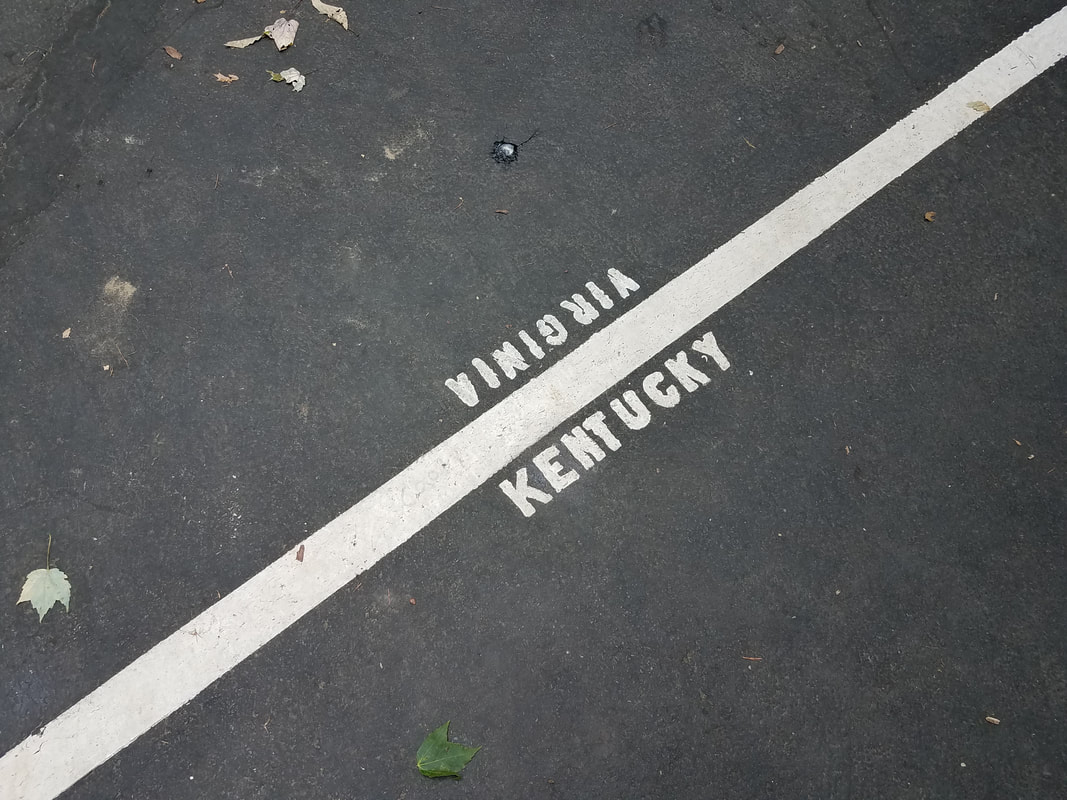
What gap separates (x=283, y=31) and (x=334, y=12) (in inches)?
11.5

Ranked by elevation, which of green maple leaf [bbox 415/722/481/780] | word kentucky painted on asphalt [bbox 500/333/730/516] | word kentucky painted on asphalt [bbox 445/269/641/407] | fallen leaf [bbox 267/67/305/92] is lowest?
green maple leaf [bbox 415/722/481/780]

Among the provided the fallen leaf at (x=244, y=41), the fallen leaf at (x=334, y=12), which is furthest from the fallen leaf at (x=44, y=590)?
the fallen leaf at (x=334, y=12)

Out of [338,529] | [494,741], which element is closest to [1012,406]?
[494,741]

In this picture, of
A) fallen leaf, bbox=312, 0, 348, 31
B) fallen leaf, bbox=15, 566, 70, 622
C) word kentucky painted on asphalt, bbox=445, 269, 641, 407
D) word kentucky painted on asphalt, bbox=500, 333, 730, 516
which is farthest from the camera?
fallen leaf, bbox=312, 0, 348, 31

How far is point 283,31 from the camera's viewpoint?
4023mm

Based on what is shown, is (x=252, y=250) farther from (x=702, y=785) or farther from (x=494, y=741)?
(x=702, y=785)

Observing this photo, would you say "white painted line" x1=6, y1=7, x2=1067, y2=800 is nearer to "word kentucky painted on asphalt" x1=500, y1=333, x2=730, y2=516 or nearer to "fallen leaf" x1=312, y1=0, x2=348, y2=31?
"word kentucky painted on asphalt" x1=500, y1=333, x2=730, y2=516

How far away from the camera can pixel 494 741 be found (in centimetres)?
310

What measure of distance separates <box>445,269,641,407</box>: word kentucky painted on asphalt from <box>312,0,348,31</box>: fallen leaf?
196cm

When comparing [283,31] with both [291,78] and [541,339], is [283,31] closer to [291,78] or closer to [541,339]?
[291,78]

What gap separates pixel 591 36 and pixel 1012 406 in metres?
2.81

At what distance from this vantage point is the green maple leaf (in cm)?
303

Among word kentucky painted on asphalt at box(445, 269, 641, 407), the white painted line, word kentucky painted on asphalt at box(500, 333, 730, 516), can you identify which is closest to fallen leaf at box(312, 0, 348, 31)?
word kentucky painted on asphalt at box(445, 269, 641, 407)

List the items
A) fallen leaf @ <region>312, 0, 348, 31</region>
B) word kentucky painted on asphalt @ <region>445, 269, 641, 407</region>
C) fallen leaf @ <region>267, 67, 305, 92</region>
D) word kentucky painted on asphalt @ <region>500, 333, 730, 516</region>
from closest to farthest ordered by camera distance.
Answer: word kentucky painted on asphalt @ <region>500, 333, 730, 516</region>, word kentucky painted on asphalt @ <region>445, 269, 641, 407</region>, fallen leaf @ <region>267, 67, 305, 92</region>, fallen leaf @ <region>312, 0, 348, 31</region>
